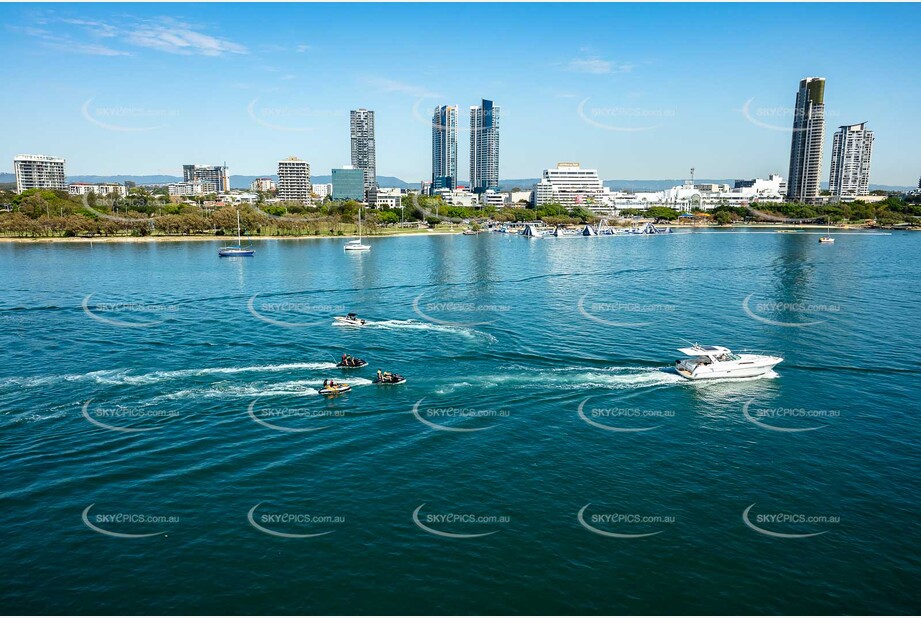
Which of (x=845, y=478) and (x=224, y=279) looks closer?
(x=845, y=478)

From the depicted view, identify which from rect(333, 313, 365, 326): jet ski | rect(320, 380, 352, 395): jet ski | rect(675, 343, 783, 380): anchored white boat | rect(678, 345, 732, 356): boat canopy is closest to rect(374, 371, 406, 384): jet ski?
rect(320, 380, 352, 395): jet ski

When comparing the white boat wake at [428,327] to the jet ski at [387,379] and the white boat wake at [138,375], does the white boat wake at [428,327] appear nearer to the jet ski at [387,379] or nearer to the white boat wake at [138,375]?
the jet ski at [387,379]

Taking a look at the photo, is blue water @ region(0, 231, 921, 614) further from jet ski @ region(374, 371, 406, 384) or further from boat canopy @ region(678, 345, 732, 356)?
boat canopy @ region(678, 345, 732, 356)

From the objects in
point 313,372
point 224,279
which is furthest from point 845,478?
point 224,279

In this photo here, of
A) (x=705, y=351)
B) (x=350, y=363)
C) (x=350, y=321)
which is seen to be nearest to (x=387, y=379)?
(x=350, y=363)

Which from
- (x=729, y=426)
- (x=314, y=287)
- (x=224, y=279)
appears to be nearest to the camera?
(x=729, y=426)

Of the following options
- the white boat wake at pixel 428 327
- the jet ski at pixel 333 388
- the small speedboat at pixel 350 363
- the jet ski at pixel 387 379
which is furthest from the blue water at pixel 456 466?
the jet ski at pixel 387 379

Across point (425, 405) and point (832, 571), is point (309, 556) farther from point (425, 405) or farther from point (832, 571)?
point (832, 571)
